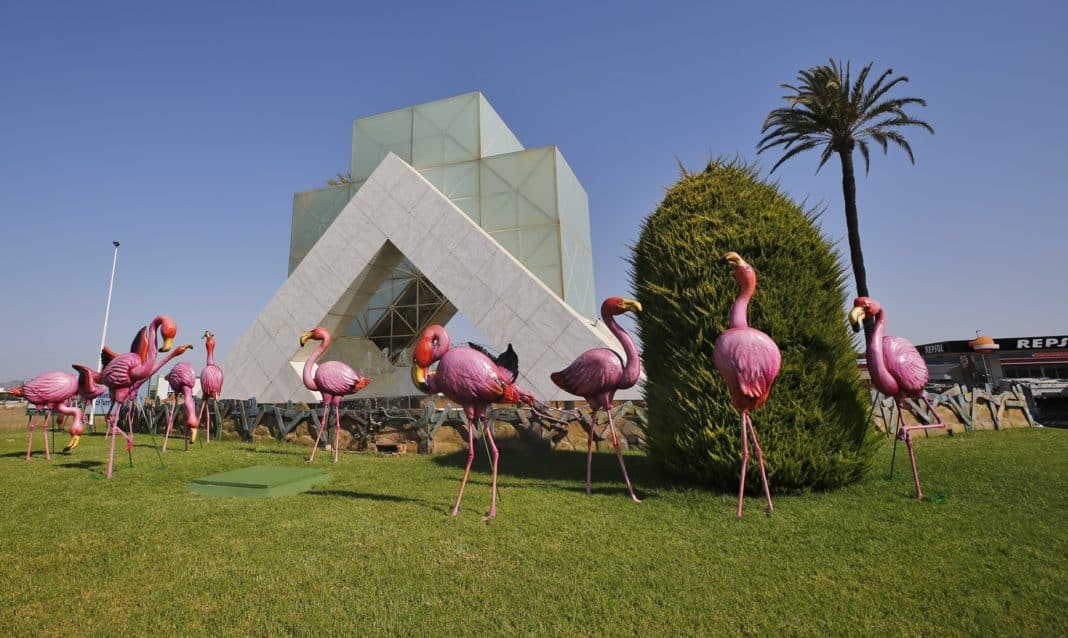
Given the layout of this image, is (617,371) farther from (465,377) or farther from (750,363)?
(465,377)

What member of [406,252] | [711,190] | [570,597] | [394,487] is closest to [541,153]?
[406,252]

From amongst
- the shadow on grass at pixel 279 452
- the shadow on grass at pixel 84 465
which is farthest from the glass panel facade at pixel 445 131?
the shadow on grass at pixel 84 465

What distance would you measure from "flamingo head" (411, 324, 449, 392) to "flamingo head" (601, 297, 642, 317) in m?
2.02

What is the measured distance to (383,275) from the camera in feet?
53.7

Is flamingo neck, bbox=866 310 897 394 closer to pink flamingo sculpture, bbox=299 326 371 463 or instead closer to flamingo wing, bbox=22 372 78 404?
pink flamingo sculpture, bbox=299 326 371 463

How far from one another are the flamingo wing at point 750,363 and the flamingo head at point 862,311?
143 cm

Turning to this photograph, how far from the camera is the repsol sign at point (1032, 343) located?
111ft

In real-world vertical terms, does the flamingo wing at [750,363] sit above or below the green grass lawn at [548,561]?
above

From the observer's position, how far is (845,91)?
1859 cm

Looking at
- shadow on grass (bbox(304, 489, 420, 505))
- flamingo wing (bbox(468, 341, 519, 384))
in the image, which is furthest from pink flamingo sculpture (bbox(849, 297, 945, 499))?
shadow on grass (bbox(304, 489, 420, 505))

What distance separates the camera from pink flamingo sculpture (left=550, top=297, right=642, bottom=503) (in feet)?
19.5

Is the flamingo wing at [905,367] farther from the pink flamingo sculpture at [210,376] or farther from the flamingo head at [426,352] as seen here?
the pink flamingo sculpture at [210,376]

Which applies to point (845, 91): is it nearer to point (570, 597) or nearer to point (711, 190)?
point (711, 190)

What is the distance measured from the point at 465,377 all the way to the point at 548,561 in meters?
2.00
